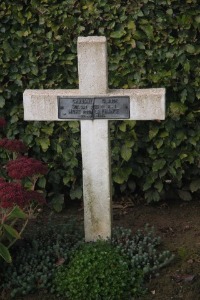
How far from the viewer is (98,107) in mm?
4898

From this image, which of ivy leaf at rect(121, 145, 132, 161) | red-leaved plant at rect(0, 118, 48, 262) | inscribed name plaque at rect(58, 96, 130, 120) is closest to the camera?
red-leaved plant at rect(0, 118, 48, 262)

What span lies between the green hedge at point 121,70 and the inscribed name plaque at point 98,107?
2.72 ft

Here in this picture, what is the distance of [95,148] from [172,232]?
1092 millimetres

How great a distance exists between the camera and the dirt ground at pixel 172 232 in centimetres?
477

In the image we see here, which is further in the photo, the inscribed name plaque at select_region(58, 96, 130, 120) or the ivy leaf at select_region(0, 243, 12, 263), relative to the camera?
the inscribed name plaque at select_region(58, 96, 130, 120)

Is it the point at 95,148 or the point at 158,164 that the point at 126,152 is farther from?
the point at 95,148

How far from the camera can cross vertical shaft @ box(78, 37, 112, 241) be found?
4801 millimetres

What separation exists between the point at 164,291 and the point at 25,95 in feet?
5.15

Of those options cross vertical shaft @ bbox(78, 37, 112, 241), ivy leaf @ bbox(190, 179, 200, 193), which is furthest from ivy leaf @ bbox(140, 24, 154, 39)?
ivy leaf @ bbox(190, 179, 200, 193)

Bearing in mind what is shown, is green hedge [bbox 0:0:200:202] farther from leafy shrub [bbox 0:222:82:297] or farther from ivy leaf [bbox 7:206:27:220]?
ivy leaf [bbox 7:206:27:220]

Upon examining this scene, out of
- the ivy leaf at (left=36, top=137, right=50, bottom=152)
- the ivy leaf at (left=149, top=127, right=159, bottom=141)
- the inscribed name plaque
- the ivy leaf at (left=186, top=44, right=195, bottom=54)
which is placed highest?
the ivy leaf at (left=186, top=44, right=195, bottom=54)

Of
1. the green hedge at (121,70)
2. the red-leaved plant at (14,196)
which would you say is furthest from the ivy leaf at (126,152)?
the red-leaved plant at (14,196)

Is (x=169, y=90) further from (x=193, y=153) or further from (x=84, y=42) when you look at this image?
(x=84, y=42)

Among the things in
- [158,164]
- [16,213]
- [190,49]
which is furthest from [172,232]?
[16,213]
